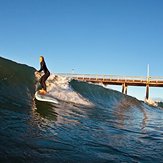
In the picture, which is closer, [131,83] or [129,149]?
[129,149]

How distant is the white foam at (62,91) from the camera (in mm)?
12635

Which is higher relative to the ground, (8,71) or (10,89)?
(8,71)

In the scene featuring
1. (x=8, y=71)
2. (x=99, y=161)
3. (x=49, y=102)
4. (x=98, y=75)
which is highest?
(x=98, y=75)

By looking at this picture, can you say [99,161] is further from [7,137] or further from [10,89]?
[10,89]

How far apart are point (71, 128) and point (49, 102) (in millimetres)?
4123

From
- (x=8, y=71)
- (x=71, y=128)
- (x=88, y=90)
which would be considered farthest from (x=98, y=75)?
(x=71, y=128)

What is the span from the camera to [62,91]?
13320 millimetres

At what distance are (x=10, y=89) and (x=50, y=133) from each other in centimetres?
524

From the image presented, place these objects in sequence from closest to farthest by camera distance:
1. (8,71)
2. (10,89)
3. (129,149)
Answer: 1. (129,149)
2. (10,89)
3. (8,71)

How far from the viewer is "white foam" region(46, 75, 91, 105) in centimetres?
1264

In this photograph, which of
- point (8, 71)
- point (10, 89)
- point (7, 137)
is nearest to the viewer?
point (7, 137)

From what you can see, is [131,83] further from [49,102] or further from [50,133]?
[50,133]

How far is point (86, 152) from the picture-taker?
4.09 meters

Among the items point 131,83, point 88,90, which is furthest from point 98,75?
point 88,90
